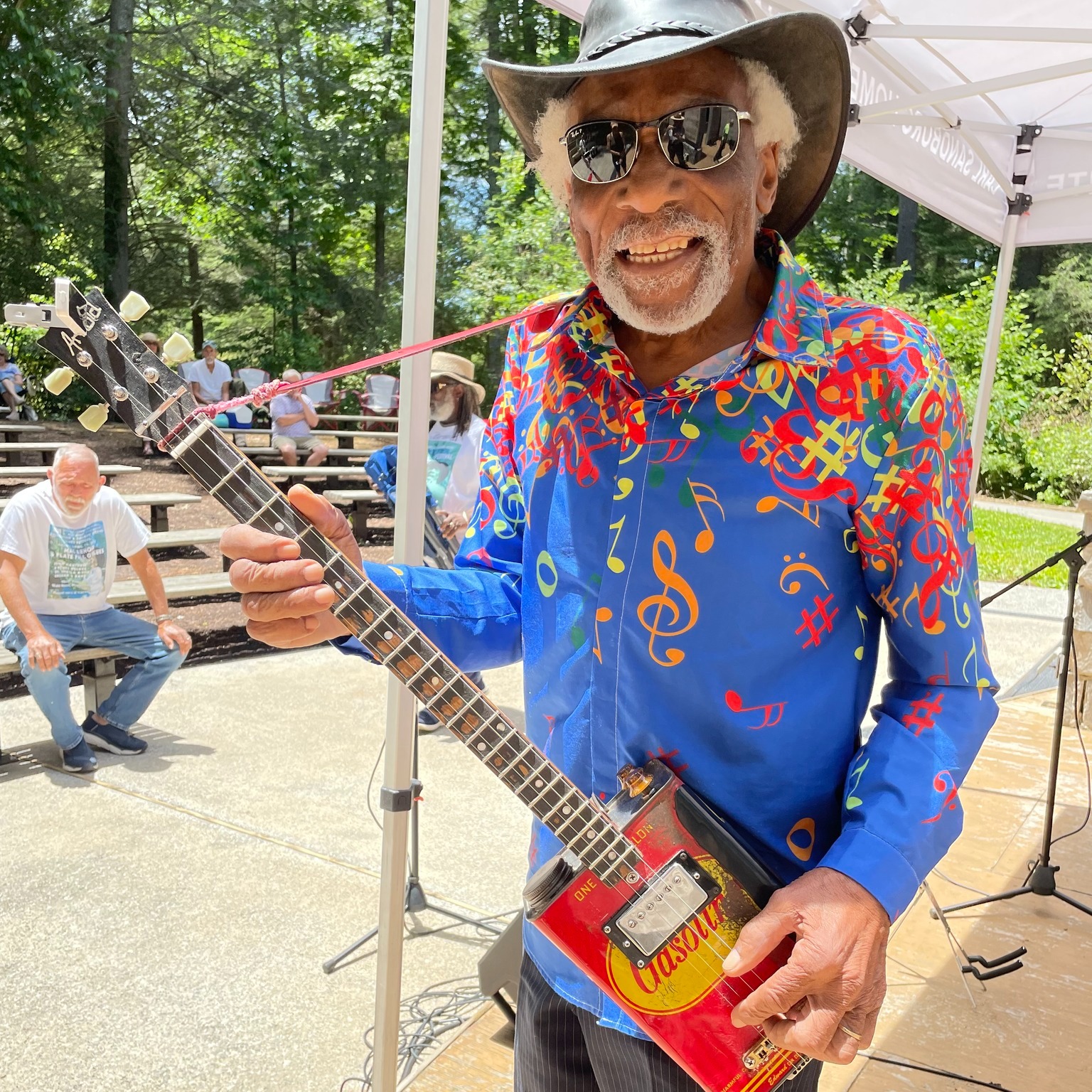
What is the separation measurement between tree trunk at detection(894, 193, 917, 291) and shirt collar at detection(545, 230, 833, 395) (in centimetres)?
2472

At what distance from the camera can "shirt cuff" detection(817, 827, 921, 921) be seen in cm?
105

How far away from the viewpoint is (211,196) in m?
12.4

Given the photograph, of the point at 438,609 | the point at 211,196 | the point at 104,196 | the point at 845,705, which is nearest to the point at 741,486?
the point at 845,705

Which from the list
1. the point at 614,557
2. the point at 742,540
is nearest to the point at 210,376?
the point at 614,557

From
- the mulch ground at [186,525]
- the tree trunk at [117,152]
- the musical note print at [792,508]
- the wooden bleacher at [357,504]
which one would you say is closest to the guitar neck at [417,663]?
the musical note print at [792,508]

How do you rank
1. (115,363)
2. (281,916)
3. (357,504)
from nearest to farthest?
(115,363) → (281,916) → (357,504)

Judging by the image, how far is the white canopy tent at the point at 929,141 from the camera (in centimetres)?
193

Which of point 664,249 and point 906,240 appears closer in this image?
point 664,249

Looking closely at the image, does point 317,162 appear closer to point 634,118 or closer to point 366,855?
point 366,855

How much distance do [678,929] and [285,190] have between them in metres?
13.9

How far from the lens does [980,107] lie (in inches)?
173

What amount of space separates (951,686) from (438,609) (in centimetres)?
64

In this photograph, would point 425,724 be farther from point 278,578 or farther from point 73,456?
point 278,578

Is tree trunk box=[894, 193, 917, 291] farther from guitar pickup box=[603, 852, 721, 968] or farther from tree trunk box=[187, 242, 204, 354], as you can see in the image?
guitar pickup box=[603, 852, 721, 968]
